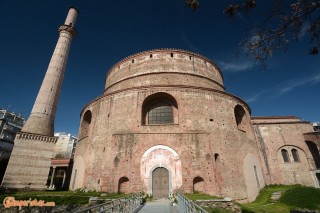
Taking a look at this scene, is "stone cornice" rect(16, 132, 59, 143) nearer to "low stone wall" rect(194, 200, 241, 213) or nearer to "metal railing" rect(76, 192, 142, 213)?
"metal railing" rect(76, 192, 142, 213)

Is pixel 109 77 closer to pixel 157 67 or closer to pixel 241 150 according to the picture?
pixel 157 67

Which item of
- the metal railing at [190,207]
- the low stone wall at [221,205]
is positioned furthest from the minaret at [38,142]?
the metal railing at [190,207]

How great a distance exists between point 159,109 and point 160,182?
17.9ft

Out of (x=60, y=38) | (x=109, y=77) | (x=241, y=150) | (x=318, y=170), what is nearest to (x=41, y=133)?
(x=109, y=77)

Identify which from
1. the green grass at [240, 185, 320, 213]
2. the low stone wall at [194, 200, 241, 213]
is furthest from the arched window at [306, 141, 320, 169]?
the low stone wall at [194, 200, 241, 213]

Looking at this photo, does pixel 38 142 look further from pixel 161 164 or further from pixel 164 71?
pixel 164 71

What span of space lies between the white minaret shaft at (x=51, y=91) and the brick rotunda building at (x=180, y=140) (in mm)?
2787

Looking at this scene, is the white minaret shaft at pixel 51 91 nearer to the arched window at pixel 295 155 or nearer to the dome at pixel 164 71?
the dome at pixel 164 71

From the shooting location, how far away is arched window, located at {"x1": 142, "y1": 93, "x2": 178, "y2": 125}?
15.0 m

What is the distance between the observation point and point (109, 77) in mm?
21062

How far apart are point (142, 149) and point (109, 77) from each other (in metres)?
10.8

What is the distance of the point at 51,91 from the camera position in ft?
60.1

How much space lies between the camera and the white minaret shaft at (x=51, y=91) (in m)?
16.6

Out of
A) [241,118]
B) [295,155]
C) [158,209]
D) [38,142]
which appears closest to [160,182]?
[158,209]
